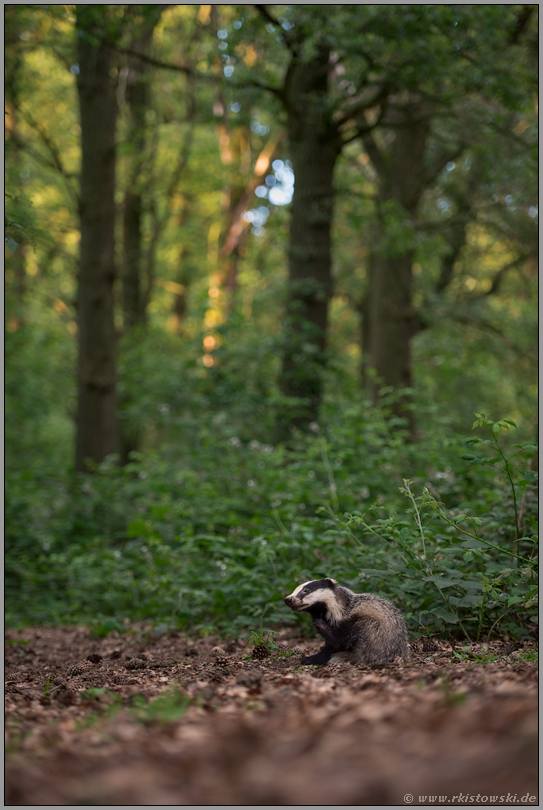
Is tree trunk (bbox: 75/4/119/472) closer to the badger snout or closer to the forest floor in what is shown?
the forest floor

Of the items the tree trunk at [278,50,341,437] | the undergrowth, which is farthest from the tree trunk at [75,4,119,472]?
the tree trunk at [278,50,341,437]

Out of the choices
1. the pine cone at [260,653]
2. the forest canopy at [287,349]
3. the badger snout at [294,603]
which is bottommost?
the pine cone at [260,653]

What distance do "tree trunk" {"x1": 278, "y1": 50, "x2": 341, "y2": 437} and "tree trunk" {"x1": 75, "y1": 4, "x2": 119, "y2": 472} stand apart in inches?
129

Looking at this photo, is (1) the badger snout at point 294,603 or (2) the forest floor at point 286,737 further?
(1) the badger snout at point 294,603

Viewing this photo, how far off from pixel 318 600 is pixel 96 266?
28.9 feet

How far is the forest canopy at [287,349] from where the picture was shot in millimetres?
5335

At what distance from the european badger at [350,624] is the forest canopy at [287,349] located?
46 cm

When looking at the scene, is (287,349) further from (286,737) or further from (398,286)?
(286,737)

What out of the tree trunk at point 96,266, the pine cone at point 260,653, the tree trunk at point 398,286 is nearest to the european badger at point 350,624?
the pine cone at point 260,653

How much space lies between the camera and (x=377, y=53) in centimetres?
856

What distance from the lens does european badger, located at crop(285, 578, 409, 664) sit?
3.81 metres

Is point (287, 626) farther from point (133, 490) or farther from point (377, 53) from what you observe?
point (377, 53)

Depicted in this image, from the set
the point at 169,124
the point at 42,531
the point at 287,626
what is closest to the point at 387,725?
the point at 287,626

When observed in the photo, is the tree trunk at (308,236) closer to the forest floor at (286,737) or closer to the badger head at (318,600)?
the badger head at (318,600)
